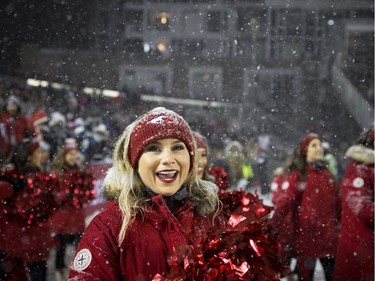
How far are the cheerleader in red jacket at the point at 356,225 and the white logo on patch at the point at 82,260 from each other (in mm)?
3174

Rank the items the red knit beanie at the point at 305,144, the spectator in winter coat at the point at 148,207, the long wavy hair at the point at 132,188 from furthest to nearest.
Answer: the red knit beanie at the point at 305,144 → the long wavy hair at the point at 132,188 → the spectator in winter coat at the point at 148,207

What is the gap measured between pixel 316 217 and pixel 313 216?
0.03 metres

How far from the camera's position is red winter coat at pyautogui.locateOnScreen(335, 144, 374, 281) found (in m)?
5.00

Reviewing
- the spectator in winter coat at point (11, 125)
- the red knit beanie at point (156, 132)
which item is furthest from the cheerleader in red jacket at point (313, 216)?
the spectator in winter coat at point (11, 125)

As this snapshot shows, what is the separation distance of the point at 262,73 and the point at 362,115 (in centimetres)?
843

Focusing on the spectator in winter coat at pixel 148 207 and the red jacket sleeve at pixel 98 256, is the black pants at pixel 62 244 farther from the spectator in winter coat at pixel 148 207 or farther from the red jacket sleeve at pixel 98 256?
the red jacket sleeve at pixel 98 256

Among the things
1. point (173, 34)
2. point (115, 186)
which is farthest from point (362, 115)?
point (115, 186)

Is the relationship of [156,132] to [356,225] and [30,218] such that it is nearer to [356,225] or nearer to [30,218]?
[30,218]

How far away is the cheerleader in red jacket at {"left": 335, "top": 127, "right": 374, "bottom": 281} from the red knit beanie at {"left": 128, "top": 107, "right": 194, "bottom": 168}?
283cm

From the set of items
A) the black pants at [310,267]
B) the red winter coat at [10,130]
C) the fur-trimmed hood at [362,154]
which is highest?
the red winter coat at [10,130]

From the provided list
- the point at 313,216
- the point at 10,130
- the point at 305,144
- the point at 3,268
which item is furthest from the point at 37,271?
the point at 10,130

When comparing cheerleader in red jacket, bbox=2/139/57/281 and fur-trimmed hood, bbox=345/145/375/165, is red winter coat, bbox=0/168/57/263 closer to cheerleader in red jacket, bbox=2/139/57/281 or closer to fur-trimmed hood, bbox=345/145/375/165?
cheerleader in red jacket, bbox=2/139/57/281

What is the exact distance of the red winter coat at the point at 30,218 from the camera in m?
4.92

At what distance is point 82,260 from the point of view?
226cm
